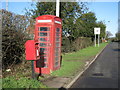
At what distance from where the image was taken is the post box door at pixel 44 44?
850 centimetres

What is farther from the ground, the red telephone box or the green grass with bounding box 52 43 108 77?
the red telephone box

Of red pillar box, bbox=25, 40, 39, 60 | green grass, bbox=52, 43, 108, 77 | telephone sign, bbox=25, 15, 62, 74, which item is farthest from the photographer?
green grass, bbox=52, 43, 108, 77

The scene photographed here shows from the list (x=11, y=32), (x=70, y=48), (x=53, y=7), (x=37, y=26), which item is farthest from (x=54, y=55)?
(x=70, y=48)

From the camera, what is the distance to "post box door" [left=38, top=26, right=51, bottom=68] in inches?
335

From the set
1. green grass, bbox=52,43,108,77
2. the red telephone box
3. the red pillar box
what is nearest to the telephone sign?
the red telephone box

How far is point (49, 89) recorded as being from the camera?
595 centimetres

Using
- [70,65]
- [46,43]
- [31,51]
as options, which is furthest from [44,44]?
[70,65]

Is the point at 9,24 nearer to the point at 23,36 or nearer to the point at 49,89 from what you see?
the point at 23,36

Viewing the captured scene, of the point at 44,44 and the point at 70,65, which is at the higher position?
the point at 44,44

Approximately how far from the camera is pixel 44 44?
8555 mm

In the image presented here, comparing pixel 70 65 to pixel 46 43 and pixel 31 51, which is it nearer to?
pixel 46 43

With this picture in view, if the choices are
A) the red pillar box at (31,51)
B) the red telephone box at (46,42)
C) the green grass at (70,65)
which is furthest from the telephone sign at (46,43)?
the red pillar box at (31,51)

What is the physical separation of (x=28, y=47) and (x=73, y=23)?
35.5 feet

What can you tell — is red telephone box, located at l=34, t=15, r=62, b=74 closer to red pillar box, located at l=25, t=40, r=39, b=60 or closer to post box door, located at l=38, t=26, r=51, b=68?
post box door, located at l=38, t=26, r=51, b=68
